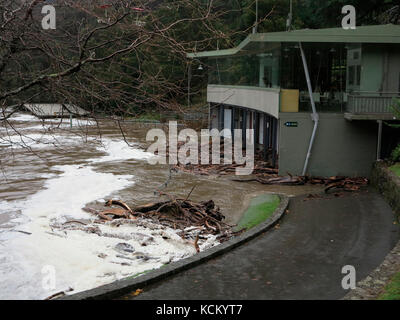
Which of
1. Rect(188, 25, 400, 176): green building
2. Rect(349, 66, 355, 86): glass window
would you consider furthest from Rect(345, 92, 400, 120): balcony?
Rect(349, 66, 355, 86): glass window

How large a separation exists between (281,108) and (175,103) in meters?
15.8

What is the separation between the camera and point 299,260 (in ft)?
36.9

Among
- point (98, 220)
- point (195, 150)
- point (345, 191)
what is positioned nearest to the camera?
point (98, 220)

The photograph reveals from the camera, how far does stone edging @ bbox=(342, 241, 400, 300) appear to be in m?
8.26

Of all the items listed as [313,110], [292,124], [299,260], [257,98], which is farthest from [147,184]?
[299,260]

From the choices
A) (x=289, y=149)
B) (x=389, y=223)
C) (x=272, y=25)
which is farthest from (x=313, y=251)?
(x=272, y=25)

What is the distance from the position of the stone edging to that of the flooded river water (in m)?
4.62

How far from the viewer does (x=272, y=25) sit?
43125 millimetres

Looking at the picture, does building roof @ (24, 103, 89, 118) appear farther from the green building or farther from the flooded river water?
the green building

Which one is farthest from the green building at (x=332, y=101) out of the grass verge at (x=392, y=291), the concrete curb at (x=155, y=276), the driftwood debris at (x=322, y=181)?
the grass verge at (x=392, y=291)

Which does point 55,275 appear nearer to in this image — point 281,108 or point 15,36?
Answer: point 15,36

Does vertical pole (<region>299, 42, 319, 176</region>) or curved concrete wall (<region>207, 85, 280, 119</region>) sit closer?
vertical pole (<region>299, 42, 319, 176</region>)

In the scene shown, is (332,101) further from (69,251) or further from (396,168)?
(69,251)

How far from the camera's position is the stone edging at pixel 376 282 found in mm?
8258
